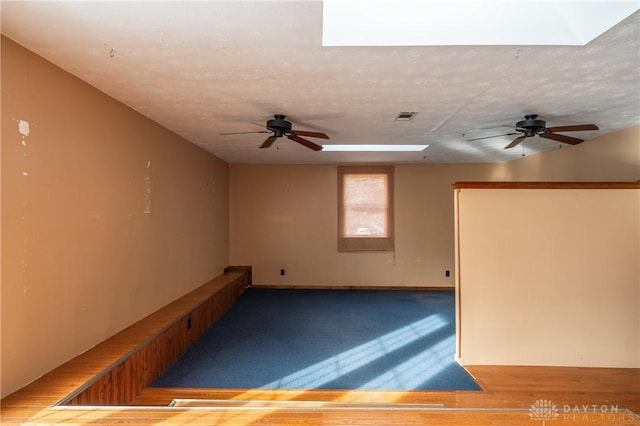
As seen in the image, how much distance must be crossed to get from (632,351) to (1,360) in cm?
537

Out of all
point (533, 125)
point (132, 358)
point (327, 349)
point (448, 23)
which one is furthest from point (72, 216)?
point (533, 125)

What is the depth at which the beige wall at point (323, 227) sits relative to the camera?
23.6 feet

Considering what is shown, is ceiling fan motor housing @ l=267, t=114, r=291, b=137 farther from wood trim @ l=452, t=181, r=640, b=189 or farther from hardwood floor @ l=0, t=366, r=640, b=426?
hardwood floor @ l=0, t=366, r=640, b=426

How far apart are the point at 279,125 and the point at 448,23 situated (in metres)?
2.05

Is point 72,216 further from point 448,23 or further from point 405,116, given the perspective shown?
point 405,116

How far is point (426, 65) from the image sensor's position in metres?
2.54

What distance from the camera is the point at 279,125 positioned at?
3.77 m

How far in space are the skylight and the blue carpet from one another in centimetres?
281

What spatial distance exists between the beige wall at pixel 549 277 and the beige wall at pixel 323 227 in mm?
3736

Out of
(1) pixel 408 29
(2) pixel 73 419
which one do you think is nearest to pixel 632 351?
(1) pixel 408 29

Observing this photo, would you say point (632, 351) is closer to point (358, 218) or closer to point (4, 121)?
point (358, 218)

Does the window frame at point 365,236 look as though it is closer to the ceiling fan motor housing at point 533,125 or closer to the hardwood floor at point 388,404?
the ceiling fan motor housing at point 533,125

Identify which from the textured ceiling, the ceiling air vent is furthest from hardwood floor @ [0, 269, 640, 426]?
the ceiling air vent

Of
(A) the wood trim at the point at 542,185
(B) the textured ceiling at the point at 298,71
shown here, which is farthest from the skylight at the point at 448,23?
(A) the wood trim at the point at 542,185
